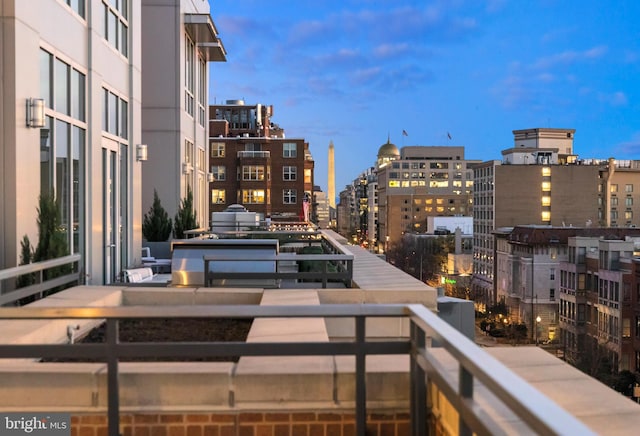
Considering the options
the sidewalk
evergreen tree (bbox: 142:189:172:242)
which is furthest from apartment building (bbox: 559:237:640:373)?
evergreen tree (bbox: 142:189:172:242)

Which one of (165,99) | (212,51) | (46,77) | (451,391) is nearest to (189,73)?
(165,99)

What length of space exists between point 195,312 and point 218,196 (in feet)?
219

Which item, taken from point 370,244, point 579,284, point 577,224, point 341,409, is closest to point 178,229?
point 341,409

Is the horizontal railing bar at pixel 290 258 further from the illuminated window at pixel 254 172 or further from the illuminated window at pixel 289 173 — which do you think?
the illuminated window at pixel 289 173

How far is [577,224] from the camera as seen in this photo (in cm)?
11150

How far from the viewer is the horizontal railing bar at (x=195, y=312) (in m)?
A: 3.46

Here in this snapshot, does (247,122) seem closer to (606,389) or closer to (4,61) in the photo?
(4,61)

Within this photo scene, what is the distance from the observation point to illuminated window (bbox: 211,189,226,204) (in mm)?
68812

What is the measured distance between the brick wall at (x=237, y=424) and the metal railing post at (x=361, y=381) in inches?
3.4

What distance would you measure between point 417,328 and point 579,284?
2462 inches

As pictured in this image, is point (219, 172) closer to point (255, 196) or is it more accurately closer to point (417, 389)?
point (255, 196)

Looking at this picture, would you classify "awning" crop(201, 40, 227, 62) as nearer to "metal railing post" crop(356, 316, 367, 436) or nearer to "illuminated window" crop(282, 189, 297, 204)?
"metal railing post" crop(356, 316, 367, 436)

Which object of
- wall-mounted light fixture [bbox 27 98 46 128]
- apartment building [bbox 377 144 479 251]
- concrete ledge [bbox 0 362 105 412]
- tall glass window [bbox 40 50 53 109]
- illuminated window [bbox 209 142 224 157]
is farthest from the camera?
apartment building [bbox 377 144 479 251]

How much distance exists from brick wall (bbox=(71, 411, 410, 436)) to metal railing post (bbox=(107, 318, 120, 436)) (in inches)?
4.2
